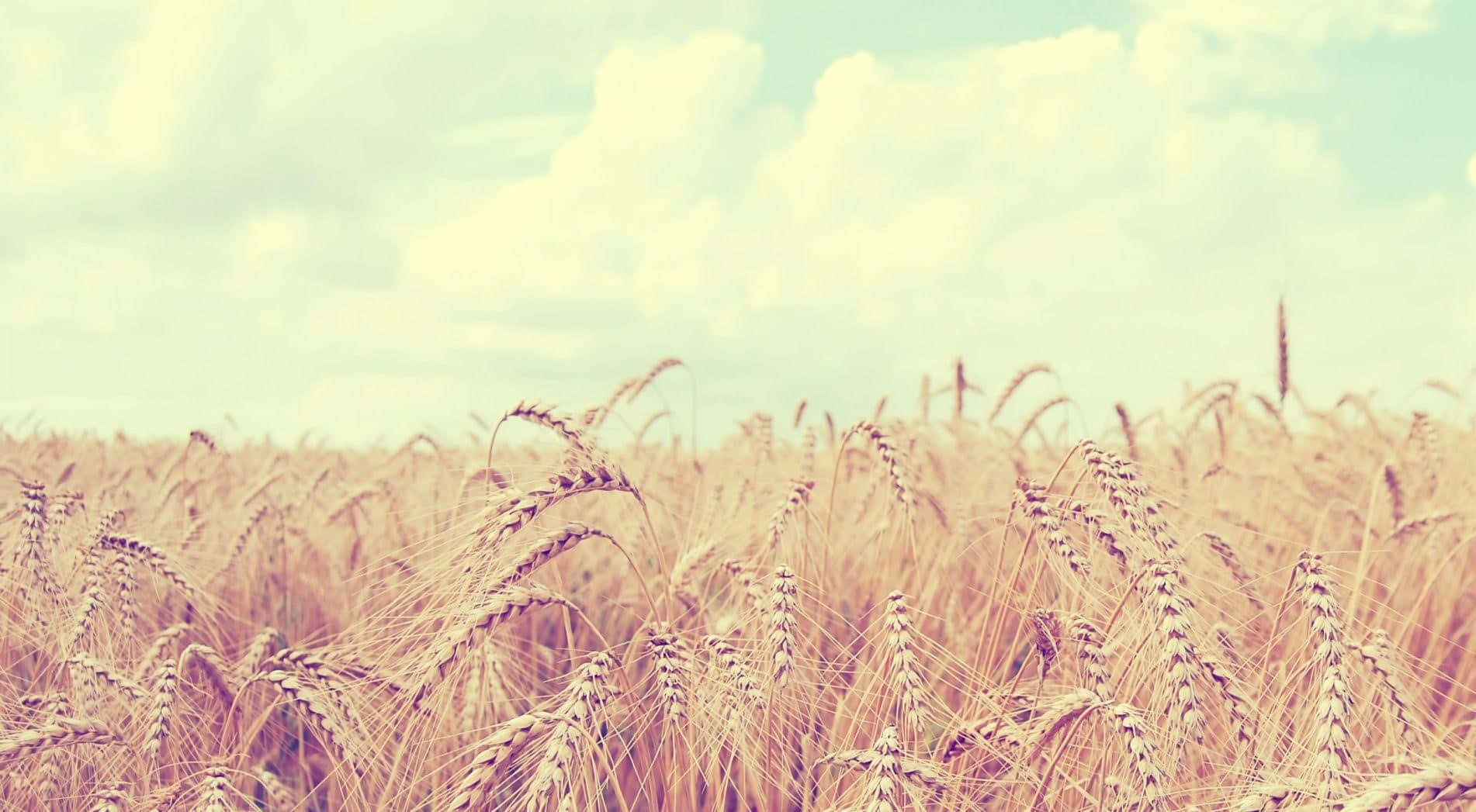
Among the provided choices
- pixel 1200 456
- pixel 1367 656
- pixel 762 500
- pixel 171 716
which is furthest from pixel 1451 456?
pixel 171 716

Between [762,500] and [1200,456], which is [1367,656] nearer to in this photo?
[762,500]

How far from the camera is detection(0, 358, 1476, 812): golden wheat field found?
66.4 inches

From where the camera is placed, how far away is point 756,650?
194 cm

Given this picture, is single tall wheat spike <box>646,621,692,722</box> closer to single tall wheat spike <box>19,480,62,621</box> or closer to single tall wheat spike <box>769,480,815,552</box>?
single tall wheat spike <box>769,480,815,552</box>

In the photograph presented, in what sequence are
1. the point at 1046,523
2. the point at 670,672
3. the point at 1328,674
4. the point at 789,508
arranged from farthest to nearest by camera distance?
the point at 789,508 < the point at 1046,523 < the point at 670,672 < the point at 1328,674

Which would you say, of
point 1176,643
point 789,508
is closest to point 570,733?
point 1176,643

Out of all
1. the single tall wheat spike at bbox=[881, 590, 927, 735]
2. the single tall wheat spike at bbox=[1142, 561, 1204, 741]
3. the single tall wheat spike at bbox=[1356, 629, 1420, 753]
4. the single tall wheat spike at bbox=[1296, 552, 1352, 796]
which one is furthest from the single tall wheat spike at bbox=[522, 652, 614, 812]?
the single tall wheat spike at bbox=[1356, 629, 1420, 753]

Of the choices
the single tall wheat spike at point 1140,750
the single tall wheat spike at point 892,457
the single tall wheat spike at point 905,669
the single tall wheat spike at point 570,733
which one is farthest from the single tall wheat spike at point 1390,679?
the single tall wheat spike at point 570,733

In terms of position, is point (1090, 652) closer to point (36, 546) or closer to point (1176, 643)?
point (1176, 643)

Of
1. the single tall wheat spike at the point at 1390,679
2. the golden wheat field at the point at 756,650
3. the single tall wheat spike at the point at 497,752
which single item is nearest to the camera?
the single tall wheat spike at the point at 497,752

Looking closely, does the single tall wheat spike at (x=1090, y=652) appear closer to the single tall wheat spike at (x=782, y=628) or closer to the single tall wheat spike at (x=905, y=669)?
the single tall wheat spike at (x=905, y=669)

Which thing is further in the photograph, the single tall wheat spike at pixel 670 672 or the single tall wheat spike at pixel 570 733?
the single tall wheat spike at pixel 670 672

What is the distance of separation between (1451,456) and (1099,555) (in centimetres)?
452

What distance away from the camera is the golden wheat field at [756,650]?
169 cm
